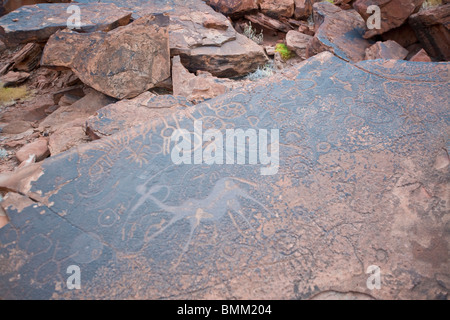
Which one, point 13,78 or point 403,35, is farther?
point 13,78

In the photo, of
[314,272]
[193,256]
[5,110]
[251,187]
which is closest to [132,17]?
[5,110]

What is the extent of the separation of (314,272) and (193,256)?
1.76 feet

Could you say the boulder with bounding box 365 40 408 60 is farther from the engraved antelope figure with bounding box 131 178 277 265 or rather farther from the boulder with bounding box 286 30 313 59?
the engraved antelope figure with bounding box 131 178 277 265

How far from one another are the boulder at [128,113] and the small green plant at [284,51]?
2131 millimetres

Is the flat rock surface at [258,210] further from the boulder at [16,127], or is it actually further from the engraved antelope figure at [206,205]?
the boulder at [16,127]

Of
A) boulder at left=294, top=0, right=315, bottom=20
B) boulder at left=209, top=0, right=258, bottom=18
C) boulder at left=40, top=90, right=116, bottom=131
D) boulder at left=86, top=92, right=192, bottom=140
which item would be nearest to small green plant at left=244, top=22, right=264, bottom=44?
boulder at left=209, top=0, right=258, bottom=18

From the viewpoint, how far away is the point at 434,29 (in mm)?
3275

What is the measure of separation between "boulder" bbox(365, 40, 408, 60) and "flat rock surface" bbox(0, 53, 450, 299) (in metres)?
1.35

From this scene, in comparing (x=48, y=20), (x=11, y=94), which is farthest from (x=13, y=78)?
(x=48, y=20)

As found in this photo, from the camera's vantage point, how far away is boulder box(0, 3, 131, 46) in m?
3.39

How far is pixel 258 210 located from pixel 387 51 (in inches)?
104

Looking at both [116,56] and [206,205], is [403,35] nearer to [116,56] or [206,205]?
[116,56]

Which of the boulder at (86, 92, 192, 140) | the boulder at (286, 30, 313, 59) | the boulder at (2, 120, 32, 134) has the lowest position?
the boulder at (2, 120, 32, 134)

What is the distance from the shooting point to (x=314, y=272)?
1.42 meters
